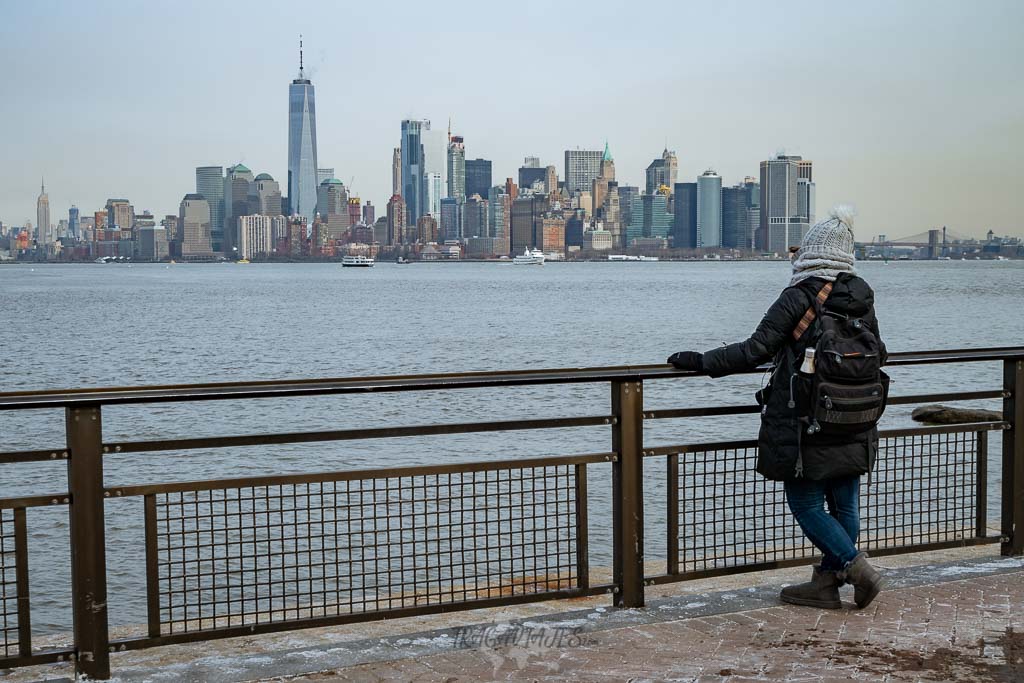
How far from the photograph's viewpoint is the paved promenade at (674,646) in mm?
4781

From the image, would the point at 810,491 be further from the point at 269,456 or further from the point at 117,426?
the point at 117,426

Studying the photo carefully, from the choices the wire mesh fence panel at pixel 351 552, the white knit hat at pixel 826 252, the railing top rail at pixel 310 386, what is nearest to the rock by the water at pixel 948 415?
the wire mesh fence panel at pixel 351 552

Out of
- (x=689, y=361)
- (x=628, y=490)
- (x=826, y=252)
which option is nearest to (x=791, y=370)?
(x=689, y=361)

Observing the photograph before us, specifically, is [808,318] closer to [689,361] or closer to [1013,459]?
[689,361]

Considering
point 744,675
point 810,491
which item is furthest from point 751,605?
point 744,675

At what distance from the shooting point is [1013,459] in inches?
260

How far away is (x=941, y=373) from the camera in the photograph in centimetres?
3769

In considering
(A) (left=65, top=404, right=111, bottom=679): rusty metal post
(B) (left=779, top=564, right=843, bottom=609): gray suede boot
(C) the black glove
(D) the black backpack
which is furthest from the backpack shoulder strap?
(A) (left=65, top=404, right=111, bottom=679): rusty metal post

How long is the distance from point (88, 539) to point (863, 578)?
132 inches

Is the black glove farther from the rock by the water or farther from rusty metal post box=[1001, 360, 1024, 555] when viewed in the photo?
the rock by the water

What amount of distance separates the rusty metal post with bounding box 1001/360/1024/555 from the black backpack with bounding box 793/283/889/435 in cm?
152

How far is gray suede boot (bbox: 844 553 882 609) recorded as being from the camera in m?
5.53

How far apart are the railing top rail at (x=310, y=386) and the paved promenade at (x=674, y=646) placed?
111cm

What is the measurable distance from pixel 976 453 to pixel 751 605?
1.82 m
